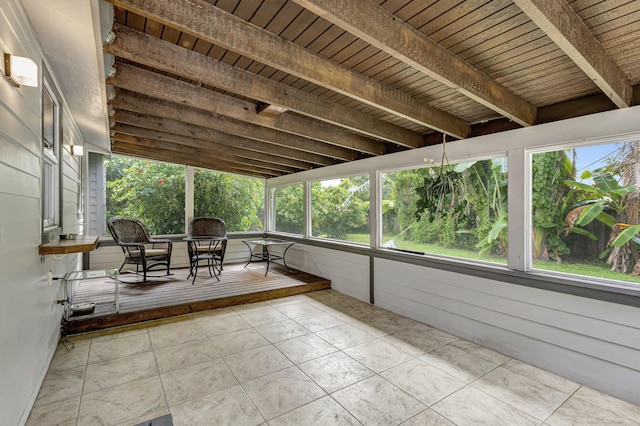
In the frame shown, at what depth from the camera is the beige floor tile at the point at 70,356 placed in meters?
2.67

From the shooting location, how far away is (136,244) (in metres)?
4.58

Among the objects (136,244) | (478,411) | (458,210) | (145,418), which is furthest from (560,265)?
(136,244)

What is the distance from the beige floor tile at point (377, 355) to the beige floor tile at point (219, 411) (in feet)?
3.72

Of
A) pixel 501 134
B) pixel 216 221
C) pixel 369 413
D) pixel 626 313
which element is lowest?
pixel 369 413

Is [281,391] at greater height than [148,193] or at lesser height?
lesser

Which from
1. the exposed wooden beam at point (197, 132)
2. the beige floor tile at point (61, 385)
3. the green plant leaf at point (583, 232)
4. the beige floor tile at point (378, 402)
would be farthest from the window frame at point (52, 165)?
the green plant leaf at point (583, 232)

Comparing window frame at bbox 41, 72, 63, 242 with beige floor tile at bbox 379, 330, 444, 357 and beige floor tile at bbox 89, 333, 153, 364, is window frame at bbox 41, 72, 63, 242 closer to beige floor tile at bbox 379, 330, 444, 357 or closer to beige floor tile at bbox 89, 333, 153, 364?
beige floor tile at bbox 89, 333, 153, 364

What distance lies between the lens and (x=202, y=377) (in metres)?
2.53

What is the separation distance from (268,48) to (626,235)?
10.2 ft

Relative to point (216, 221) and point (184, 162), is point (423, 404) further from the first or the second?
point (184, 162)

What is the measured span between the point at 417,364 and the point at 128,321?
11.1 ft

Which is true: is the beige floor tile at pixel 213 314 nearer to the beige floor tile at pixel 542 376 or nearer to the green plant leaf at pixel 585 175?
the beige floor tile at pixel 542 376

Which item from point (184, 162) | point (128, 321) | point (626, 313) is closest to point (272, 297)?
point (128, 321)

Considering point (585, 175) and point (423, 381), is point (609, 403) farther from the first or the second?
point (585, 175)
